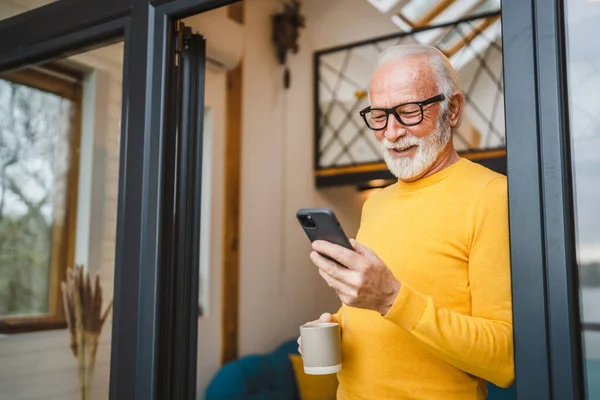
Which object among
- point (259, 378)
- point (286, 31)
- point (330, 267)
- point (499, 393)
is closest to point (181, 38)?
point (330, 267)

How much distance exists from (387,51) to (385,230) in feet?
1.22

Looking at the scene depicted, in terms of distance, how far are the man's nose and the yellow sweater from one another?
102 mm

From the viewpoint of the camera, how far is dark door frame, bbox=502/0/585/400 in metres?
0.89

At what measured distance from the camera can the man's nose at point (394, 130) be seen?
1179mm

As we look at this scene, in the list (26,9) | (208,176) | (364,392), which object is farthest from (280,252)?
(364,392)

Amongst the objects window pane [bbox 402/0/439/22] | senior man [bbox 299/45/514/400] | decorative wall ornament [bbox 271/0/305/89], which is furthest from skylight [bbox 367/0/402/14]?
decorative wall ornament [bbox 271/0/305/89]

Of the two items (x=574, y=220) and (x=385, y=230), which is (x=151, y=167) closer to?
(x=385, y=230)

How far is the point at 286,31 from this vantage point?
3387 mm

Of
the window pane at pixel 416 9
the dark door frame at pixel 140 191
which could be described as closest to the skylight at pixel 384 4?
the window pane at pixel 416 9

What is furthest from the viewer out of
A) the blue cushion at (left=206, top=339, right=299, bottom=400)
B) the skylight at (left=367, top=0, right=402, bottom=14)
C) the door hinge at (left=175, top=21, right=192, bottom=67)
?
the blue cushion at (left=206, top=339, right=299, bottom=400)

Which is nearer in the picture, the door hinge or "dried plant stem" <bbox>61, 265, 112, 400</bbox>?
the door hinge

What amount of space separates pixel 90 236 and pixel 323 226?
1001mm

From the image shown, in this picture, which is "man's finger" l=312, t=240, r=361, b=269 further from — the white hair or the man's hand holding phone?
the white hair

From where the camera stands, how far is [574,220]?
0.91m
